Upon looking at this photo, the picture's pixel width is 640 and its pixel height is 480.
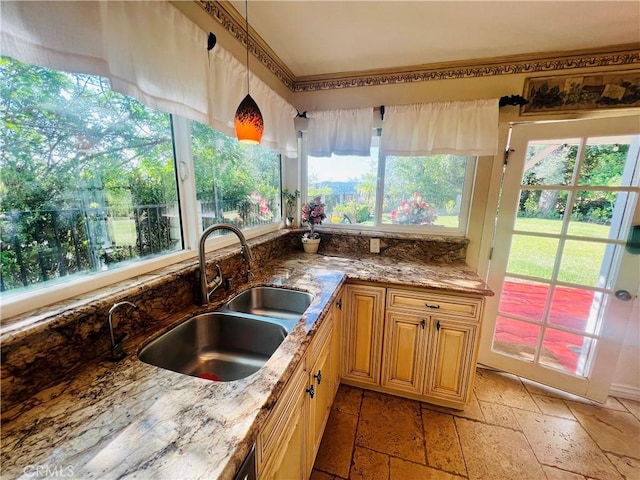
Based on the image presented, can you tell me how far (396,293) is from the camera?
5.32 feet

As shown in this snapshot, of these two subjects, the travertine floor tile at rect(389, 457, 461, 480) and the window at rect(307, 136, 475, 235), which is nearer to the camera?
the travertine floor tile at rect(389, 457, 461, 480)

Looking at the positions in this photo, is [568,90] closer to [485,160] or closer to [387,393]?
[485,160]

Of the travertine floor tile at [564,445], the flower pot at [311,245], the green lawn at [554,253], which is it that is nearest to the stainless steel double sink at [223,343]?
the flower pot at [311,245]

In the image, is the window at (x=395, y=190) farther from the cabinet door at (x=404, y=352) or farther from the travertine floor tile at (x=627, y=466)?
the travertine floor tile at (x=627, y=466)

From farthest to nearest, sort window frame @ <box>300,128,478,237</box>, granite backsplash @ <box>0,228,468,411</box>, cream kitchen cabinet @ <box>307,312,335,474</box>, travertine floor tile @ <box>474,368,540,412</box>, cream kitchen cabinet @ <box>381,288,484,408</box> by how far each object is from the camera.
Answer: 1. window frame @ <box>300,128,478,237</box>
2. travertine floor tile @ <box>474,368,540,412</box>
3. cream kitchen cabinet @ <box>381,288,484,408</box>
4. cream kitchen cabinet @ <box>307,312,335,474</box>
5. granite backsplash @ <box>0,228,468,411</box>

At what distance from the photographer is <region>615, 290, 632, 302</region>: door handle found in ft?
5.38

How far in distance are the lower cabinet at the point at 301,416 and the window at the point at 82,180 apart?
80 cm

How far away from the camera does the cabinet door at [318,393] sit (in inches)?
43.6

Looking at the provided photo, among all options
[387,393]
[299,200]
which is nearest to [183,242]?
[299,200]

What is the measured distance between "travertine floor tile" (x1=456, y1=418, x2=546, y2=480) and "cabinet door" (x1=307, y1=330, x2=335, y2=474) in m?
0.82

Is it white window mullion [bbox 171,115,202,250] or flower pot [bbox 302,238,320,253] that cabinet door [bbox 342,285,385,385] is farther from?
white window mullion [bbox 171,115,202,250]

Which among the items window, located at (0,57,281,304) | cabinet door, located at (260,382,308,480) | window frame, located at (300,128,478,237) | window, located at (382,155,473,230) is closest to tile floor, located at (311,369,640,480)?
cabinet door, located at (260,382,308,480)

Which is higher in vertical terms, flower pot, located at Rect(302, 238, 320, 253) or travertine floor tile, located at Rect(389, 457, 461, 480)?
flower pot, located at Rect(302, 238, 320, 253)

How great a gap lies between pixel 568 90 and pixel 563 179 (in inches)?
23.3
